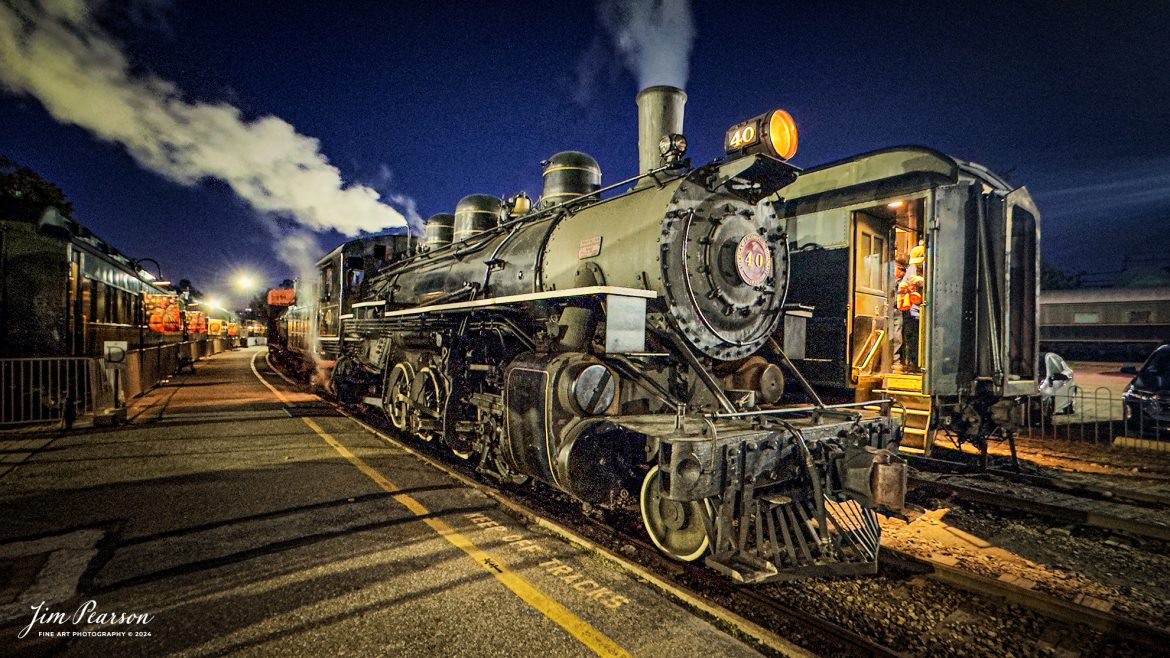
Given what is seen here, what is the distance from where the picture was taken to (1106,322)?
785 inches

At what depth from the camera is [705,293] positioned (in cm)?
441

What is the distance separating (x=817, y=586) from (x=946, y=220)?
4.36m

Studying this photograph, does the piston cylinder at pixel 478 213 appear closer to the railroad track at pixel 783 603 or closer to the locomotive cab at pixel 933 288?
the locomotive cab at pixel 933 288

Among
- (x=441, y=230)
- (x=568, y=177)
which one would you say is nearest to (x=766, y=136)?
(x=568, y=177)

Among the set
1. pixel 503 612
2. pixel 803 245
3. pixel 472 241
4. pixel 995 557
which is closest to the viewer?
pixel 503 612

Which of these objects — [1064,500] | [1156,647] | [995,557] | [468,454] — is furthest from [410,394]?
[1064,500]

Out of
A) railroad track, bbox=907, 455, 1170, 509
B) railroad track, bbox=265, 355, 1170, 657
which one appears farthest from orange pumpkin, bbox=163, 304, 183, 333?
railroad track, bbox=907, 455, 1170, 509

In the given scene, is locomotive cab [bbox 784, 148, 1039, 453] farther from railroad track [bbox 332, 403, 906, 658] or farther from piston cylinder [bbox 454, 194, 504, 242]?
piston cylinder [bbox 454, 194, 504, 242]

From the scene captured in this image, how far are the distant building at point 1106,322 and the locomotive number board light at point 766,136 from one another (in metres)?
22.4

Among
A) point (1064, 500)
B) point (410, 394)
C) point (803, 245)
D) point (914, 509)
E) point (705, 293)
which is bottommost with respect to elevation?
point (1064, 500)

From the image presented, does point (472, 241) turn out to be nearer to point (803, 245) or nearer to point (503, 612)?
point (803, 245)
